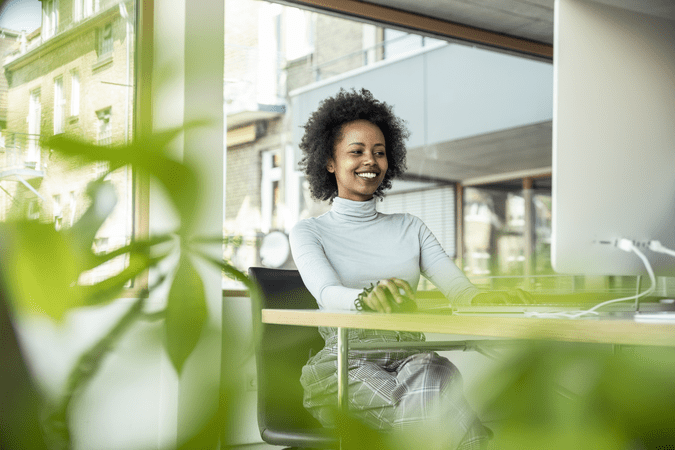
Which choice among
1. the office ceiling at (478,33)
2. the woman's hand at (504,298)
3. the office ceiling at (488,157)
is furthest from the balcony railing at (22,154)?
the office ceiling at (488,157)

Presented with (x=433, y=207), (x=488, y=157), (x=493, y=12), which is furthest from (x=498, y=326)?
(x=488, y=157)

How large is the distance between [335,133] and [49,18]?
1385 mm

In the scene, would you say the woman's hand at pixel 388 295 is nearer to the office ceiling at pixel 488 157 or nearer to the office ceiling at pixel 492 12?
the office ceiling at pixel 492 12

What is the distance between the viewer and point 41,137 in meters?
0.19

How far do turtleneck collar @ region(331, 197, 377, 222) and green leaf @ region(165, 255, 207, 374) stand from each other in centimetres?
130

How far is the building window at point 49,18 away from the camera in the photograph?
0.23 metres

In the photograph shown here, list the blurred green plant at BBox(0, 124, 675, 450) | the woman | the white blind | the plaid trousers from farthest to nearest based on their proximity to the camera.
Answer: the white blind, the woman, the plaid trousers, the blurred green plant at BBox(0, 124, 675, 450)

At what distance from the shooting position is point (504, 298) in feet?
3.14

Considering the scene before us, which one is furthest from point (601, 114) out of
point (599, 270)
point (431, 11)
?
point (431, 11)

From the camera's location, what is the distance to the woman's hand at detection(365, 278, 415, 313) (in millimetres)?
798

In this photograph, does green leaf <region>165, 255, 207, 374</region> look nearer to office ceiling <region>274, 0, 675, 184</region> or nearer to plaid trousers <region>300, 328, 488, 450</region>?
plaid trousers <region>300, 328, 488, 450</region>

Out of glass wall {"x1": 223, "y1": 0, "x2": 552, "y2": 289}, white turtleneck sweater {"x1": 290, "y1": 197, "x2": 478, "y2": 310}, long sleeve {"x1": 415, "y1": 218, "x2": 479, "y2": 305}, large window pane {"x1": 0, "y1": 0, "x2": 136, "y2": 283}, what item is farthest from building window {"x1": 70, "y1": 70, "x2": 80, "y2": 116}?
glass wall {"x1": 223, "y1": 0, "x2": 552, "y2": 289}

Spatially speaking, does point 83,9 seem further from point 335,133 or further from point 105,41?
point 335,133

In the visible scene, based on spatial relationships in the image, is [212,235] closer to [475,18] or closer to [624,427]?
[624,427]
